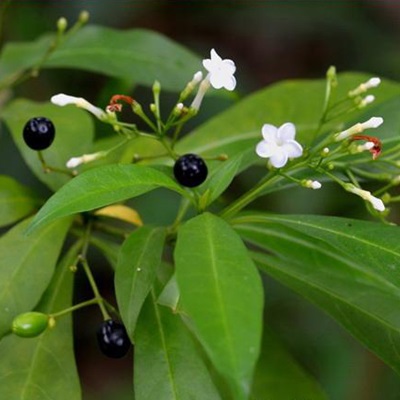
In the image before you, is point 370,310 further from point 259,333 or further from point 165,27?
point 165,27

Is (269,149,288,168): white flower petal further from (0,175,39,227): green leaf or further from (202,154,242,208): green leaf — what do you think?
(0,175,39,227): green leaf

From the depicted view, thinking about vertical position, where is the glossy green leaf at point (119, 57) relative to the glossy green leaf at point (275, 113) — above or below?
above

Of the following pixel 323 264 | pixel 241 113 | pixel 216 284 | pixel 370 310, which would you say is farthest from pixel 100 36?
pixel 216 284

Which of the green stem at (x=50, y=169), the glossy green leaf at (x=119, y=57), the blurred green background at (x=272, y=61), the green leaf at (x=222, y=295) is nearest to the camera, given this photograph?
the green leaf at (x=222, y=295)

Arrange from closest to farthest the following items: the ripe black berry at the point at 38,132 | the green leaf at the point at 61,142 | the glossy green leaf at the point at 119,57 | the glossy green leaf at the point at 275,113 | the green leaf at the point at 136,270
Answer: the green leaf at the point at 136,270 < the ripe black berry at the point at 38,132 < the green leaf at the point at 61,142 < the glossy green leaf at the point at 275,113 < the glossy green leaf at the point at 119,57

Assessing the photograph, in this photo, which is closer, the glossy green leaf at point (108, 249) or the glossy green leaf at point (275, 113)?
the glossy green leaf at point (108, 249)

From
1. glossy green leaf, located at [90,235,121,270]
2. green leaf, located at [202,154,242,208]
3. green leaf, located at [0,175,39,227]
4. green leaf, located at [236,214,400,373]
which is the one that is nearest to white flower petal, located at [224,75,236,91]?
green leaf, located at [202,154,242,208]

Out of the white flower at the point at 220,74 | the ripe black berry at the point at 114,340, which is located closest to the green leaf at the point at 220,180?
the white flower at the point at 220,74

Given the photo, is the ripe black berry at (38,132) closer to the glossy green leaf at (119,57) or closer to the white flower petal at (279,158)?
the white flower petal at (279,158)
